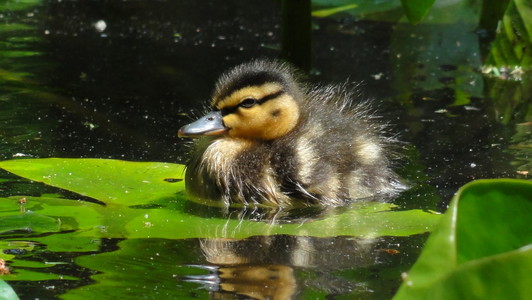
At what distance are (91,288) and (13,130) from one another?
186cm

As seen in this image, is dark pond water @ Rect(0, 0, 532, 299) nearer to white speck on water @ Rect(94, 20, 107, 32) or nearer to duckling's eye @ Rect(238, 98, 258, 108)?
white speck on water @ Rect(94, 20, 107, 32)

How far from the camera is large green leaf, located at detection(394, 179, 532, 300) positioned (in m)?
1.68

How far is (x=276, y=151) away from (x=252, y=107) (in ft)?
0.62

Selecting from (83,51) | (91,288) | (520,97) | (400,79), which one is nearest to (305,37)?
(400,79)

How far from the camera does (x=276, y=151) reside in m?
3.67

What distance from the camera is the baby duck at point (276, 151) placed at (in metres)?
3.59

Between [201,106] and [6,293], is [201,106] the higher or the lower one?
the higher one

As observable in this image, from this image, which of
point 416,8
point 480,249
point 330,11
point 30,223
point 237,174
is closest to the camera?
point 480,249

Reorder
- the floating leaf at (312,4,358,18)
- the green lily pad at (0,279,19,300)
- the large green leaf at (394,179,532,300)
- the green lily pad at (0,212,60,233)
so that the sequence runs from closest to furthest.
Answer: the large green leaf at (394,179,532,300)
the green lily pad at (0,279,19,300)
the green lily pad at (0,212,60,233)
the floating leaf at (312,4,358,18)

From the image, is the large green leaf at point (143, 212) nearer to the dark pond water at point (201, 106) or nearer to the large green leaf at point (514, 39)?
the dark pond water at point (201, 106)

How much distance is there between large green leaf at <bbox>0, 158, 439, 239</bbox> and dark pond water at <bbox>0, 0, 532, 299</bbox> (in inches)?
3.6

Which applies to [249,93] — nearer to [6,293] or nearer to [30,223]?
[30,223]

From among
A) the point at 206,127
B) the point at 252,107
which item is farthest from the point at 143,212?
the point at 252,107

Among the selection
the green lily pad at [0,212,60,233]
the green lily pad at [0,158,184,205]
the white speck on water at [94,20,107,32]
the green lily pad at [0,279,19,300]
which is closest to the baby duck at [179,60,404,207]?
the green lily pad at [0,158,184,205]
